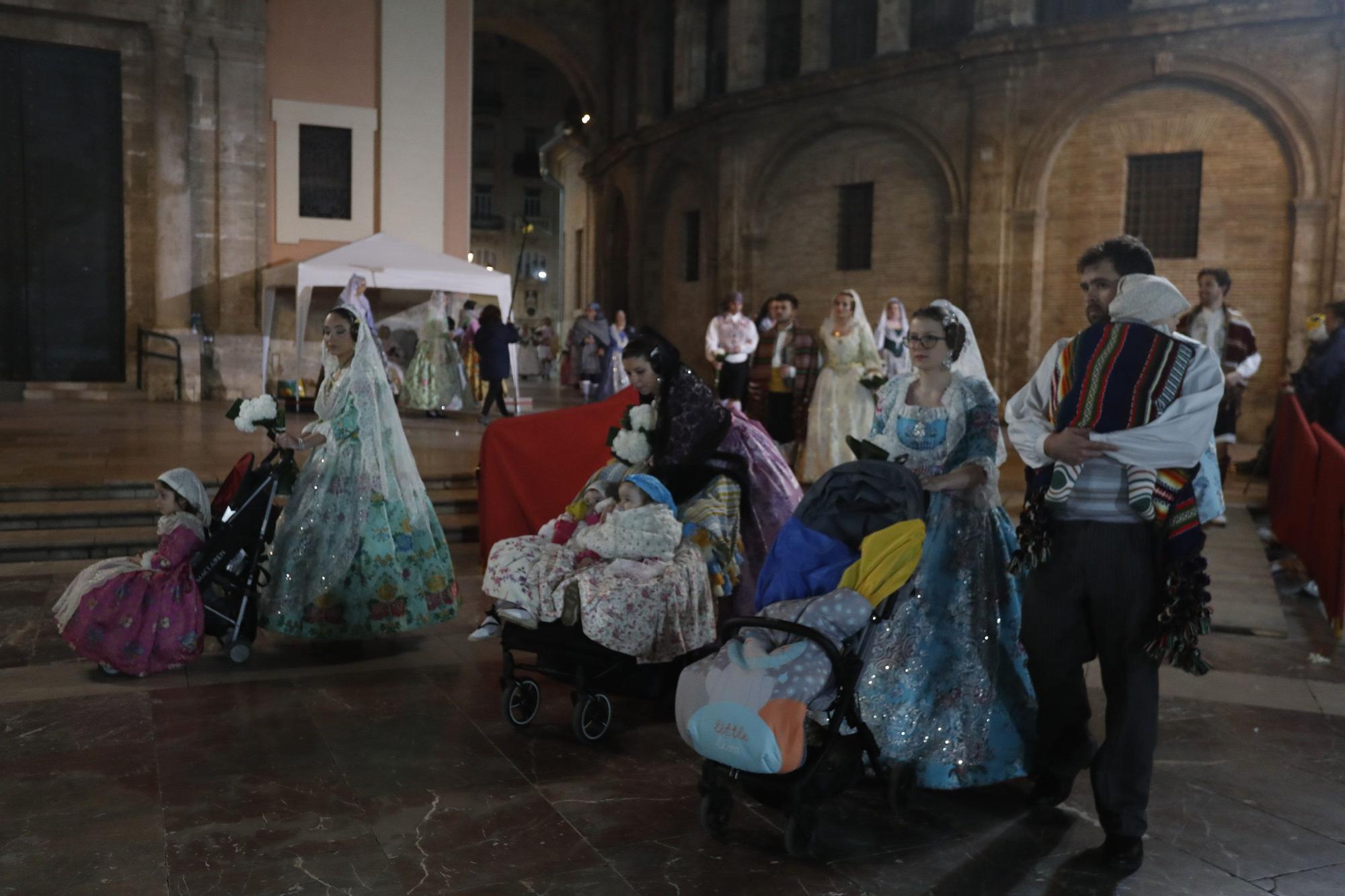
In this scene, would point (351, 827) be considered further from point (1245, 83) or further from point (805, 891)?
point (1245, 83)

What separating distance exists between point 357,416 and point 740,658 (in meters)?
2.95

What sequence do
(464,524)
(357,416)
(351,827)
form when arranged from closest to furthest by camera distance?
(351,827) → (357,416) → (464,524)

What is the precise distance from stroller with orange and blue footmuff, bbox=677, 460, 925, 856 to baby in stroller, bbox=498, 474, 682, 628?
0.84 metres

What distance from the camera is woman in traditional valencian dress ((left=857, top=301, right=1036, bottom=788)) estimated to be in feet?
12.8

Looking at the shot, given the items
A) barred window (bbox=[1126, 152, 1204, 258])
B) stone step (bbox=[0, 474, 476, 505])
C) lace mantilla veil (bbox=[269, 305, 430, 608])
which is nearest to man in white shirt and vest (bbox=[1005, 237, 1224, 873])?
lace mantilla veil (bbox=[269, 305, 430, 608])

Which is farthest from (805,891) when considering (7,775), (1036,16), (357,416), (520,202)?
(520,202)

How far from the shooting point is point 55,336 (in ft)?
57.1

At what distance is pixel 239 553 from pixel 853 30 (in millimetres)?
19903

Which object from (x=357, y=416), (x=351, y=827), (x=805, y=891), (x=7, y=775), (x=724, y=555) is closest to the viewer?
(x=805, y=891)

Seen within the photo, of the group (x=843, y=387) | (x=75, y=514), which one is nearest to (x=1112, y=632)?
(x=75, y=514)

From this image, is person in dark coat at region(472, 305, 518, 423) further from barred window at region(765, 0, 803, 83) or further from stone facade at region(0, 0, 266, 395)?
barred window at region(765, 0, 803, 83)

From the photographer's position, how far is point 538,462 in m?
7.01

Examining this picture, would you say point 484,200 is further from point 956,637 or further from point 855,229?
point 956,637

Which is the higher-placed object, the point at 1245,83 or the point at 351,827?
the point at 1245,83
